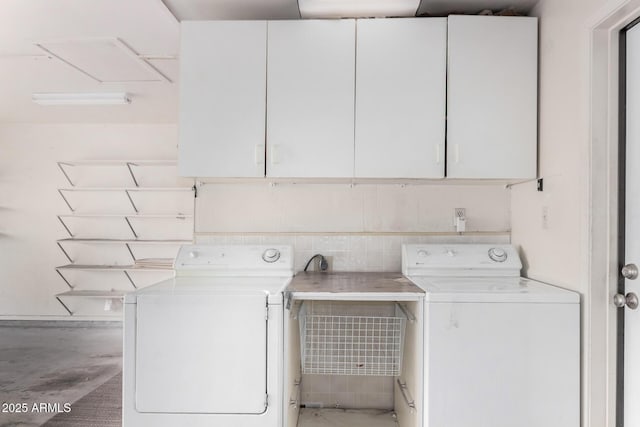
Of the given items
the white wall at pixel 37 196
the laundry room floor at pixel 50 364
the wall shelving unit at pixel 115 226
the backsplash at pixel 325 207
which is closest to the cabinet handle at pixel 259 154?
the backsplash at pixel 325 207

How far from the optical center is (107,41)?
2.62 meters

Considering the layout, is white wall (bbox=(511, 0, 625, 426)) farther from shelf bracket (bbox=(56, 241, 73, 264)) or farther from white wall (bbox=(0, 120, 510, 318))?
shelf bracket (bbox=(56, 241, 73, 264))

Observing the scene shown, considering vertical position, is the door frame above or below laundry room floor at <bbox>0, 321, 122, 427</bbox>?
above

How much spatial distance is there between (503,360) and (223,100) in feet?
5.75

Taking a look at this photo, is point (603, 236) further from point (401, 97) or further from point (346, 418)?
point (346, 418)

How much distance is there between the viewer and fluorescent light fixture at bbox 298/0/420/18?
198 centimetres

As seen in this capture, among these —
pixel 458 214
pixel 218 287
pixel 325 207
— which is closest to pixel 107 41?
pixel 325 207

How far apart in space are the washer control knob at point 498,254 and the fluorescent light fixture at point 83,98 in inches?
130

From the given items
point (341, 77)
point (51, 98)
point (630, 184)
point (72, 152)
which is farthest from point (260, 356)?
point (72, 152)

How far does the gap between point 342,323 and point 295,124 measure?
1175 millimetres

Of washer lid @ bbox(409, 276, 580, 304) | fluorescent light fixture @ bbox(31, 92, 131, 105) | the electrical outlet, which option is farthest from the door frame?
fluorescent light fixture @ bbox(31, 92, 131, 105)

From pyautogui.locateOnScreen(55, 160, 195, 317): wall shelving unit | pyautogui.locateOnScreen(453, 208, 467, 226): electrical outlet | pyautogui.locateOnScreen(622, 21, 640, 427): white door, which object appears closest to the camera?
pyautogui.locateOnScreen(622, 21, 640, 427): white door

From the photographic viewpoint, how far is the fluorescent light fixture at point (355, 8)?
198 centimetres

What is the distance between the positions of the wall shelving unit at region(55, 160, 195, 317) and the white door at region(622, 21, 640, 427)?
402 centimetres
